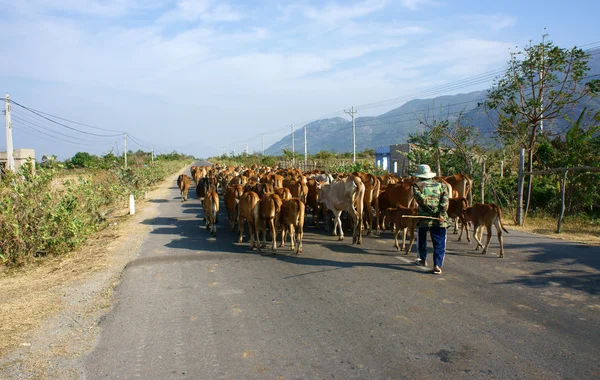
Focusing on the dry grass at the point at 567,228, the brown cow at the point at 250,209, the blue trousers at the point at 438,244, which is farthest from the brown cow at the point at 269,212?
the dry grass at the point at 567,228

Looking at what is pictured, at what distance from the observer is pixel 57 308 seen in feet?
21.3

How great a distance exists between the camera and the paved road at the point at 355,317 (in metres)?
4.39

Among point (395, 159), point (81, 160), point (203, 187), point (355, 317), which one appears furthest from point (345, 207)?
point (81, 160)

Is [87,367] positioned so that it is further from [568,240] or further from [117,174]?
[117,174]

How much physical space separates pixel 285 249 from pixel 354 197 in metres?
2.20

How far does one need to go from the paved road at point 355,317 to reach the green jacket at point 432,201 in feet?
2.88

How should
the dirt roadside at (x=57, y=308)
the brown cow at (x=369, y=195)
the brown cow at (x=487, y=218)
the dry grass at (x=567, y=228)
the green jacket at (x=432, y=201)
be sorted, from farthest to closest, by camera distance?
the brown cow at (x=369, y=195), the dry grass at (x=567, y=228), the brown cow at (x=487, y=218), the green jacket at (x=432, y=201), the dirt roadside at (x=57, y=308)

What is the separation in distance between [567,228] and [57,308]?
1229 cm

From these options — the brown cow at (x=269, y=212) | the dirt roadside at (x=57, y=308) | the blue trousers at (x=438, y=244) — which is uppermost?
the brown cow at (x=269, y=212)

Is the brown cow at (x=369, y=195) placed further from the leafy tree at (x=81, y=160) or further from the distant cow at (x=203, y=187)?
the leafy tree at (x=81, y=160)

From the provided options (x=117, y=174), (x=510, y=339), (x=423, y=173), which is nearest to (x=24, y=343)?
(x=510, y=339)

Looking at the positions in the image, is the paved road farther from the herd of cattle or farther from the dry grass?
the dry grass

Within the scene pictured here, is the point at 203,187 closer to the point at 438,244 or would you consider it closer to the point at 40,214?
the point at 40,214

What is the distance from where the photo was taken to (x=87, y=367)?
4.54m
